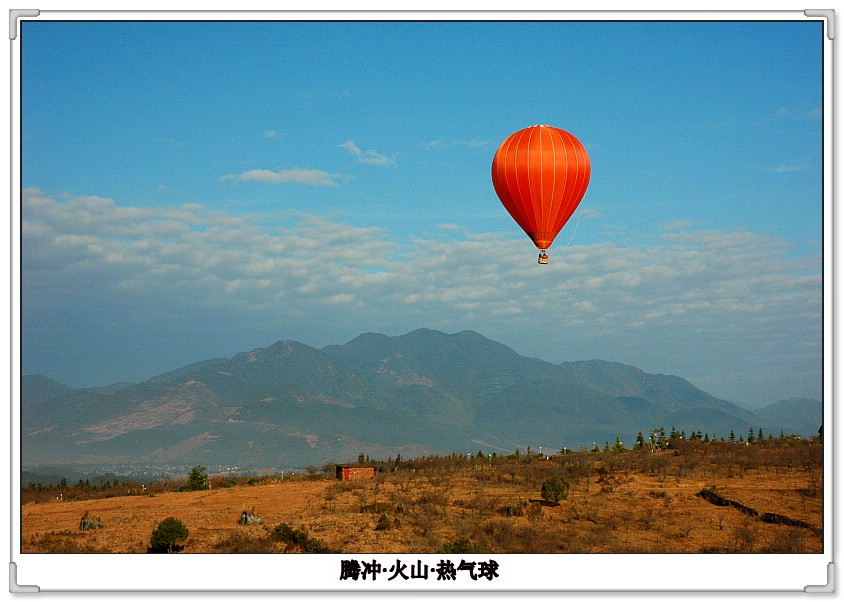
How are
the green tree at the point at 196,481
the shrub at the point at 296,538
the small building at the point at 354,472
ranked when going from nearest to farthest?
the shrub at the point at 296,538 < the green tree at the point at 196,481 < the small building at the point at 354,472

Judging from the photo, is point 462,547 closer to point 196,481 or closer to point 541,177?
point 541,177

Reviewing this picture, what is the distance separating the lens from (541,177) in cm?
3444

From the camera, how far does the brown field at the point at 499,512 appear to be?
3017 cm

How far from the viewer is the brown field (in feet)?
99.0

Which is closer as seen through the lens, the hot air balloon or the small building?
the hot air balloon
